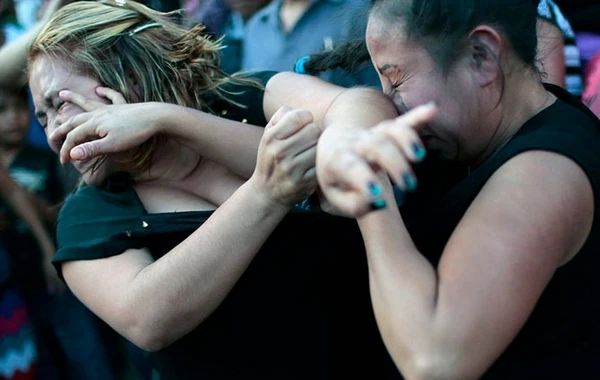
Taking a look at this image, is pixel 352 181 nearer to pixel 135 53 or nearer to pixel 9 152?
pixel 135 53

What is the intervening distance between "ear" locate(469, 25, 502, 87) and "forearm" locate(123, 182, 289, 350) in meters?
0.41

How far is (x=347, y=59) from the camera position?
1.90m

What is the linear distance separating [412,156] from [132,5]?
108 centimetres

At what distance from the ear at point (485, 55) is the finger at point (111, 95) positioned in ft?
2.48

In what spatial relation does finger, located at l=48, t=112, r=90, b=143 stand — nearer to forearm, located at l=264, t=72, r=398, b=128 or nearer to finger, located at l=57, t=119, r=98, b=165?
finger, located at l=57, t=119, r=98, b=165

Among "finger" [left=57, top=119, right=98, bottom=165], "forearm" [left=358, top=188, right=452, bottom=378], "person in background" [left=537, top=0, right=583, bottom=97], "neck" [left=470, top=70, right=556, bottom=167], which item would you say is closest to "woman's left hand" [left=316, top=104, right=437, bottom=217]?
"forearm" [left=358, top=188, right=452, bottom=378]

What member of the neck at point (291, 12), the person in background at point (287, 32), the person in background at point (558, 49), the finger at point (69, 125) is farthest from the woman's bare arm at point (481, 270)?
the neck at point (291, 12)

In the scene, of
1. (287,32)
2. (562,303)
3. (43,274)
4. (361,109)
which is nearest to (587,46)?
(287,32)

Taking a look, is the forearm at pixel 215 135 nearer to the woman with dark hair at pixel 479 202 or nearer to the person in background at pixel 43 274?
the woman with dark hair at pixel 479 202

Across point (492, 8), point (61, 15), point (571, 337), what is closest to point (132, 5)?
point (61, 15)

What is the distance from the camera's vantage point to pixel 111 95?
1.88 meters

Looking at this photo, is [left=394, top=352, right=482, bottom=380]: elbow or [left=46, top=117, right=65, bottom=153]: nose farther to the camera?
[left=46, top=117, right=65, bottom=153]: nose

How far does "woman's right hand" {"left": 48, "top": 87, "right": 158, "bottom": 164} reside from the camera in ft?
5.65

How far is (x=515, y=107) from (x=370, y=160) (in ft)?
1.65
